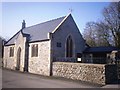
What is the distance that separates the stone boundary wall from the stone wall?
192cm

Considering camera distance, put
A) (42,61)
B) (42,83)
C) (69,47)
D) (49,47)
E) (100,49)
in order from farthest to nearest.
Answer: (100,49), (69,47), (42,61), (49,47), (42,83)

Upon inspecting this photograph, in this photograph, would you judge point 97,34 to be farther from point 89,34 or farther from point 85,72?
point 85,72

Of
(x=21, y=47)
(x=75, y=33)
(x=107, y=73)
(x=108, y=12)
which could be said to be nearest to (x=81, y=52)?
(x=75, y=33)

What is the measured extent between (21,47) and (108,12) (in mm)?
21407

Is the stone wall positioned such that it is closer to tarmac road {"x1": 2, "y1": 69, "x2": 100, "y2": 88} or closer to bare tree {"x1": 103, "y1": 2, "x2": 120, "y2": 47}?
tarmac road {"x1": 2, "y1": 69, "x2": 100, "y2": 88}

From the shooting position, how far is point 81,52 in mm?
28469

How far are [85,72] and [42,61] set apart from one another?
8.82 m

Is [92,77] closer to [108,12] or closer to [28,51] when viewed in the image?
[28,51]

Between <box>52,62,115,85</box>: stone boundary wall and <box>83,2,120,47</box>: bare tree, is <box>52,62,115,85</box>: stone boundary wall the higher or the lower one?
the lower one

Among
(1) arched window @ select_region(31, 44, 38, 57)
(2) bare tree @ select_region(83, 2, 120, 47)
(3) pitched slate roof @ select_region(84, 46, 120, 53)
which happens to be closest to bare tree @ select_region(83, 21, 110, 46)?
(2) bare tree @ select_region(83, 2, 120, 47)

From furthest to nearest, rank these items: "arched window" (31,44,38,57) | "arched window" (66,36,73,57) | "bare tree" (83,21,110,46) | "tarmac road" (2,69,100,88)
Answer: "bare tree" (83,21,110,46)
"arched window" (31,44,38,57)
"arched window" (66,36,73,57)
"tarmac road" (2,69,100,88)

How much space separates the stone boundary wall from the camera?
1614 centimetres

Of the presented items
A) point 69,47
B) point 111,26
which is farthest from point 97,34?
point 69,47

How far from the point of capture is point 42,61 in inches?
978
